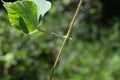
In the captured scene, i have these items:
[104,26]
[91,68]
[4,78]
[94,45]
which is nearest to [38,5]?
[4,78]

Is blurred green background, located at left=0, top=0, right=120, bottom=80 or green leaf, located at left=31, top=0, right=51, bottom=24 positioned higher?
green leaf, located at left=31, top=0, right=51, bottom=24

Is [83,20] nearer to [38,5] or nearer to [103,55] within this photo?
[103,55]

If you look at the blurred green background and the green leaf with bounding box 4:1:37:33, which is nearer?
the green leaf with bounding box 4:1:37:33

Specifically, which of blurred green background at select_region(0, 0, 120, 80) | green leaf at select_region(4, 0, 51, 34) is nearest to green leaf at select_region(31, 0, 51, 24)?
green leaf at select_region(4, 0, 51, 34)

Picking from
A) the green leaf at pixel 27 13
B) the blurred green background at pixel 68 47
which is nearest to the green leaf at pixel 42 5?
the green leaf at pixel 27 13

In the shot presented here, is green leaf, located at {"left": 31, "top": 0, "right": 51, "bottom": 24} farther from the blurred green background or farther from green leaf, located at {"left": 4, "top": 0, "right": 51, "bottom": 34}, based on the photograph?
the blurred green background

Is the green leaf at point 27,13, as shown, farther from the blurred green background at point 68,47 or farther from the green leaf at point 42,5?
the blurred green background at point 68,47

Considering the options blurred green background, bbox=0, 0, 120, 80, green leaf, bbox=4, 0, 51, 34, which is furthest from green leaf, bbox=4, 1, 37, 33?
blurred green background, bbox=0, 0, 120, 80

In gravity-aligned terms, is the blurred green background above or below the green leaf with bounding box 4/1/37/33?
below
